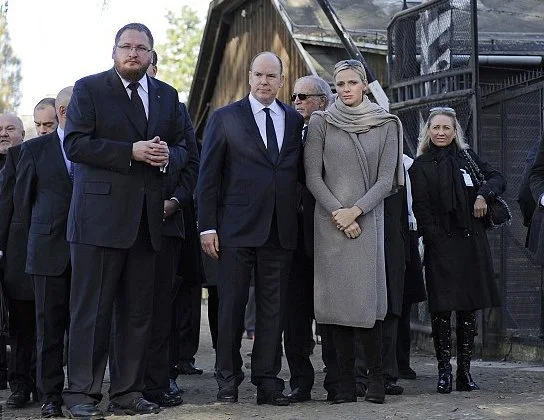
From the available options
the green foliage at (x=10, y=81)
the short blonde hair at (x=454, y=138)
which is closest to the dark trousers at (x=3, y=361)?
the short blonde hair at (x=454, y=138)

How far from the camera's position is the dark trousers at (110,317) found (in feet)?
24.4

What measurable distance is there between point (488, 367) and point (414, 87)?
364cm

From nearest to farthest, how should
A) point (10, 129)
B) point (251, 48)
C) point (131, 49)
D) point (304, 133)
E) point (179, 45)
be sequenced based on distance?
point (131, 49), point (304, 133), point (10, 129), point (251, 48), point (179, 45)

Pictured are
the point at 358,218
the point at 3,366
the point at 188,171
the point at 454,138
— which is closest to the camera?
the point at 358,218

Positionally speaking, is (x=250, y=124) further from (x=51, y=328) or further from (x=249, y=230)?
(x=51, y=328)

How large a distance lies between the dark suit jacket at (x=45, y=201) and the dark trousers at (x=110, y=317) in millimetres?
511

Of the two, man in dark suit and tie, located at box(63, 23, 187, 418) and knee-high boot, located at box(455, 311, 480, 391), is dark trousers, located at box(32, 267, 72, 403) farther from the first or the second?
knee-high boot, located at box(455, 311, 480, 391)

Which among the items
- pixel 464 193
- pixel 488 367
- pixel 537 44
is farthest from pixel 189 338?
pixel 537 44

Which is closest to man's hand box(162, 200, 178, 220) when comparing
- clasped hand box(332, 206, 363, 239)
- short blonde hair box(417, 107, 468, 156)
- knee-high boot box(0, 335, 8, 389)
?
clasped hand box(332, 206, 363, 239)

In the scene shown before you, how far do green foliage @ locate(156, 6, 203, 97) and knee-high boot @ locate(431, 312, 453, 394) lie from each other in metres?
47.9

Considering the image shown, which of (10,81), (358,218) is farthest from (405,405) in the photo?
(10,81)

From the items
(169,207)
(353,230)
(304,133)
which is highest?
(304,133)

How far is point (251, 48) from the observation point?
23.0m

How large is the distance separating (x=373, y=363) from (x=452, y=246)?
1386 mm
